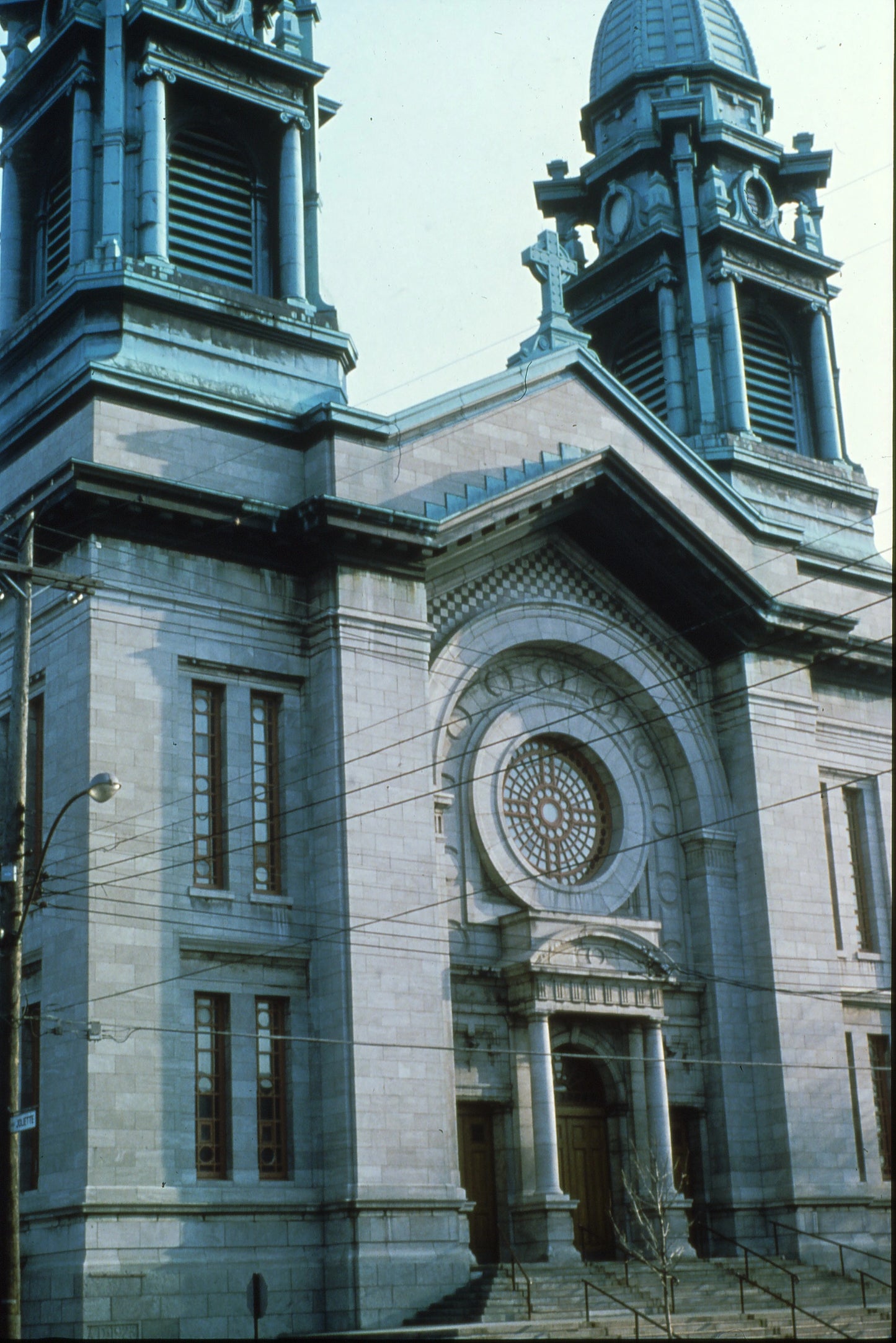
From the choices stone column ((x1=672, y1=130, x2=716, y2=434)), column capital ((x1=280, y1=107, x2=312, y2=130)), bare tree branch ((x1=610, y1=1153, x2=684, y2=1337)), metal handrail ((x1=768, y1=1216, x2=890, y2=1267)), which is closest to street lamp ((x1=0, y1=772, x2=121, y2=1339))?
bare tree branch ((x1=610, y1=1153, x2=684, y2=1337))

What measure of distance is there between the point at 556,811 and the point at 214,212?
13.1m

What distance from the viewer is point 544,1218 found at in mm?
28891

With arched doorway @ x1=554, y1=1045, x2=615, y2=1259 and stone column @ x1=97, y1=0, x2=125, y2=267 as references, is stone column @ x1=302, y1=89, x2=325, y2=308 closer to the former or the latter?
stone column @ x1=97, y1=0, x2=125, y2=267

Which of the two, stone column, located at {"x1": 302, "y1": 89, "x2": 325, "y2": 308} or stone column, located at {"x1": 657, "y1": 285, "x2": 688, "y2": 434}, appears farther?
stone column, located at {"x1": 657, "y1": 285, "x2": 688, "y2": 434}

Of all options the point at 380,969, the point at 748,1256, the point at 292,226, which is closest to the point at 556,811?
the point at 380,969

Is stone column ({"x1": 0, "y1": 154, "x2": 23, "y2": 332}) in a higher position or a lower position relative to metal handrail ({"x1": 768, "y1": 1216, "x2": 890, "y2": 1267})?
higher

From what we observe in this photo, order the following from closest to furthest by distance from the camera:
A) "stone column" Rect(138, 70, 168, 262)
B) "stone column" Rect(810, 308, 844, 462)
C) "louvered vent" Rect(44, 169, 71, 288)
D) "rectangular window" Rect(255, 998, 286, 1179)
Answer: "rectangular window" Rect(255, 998, 286, 1179), "stone column" Rect(138, 70, 168, 262), "louvered vent" Rect(44, 169, 71, 288), "stone column" Rect(810, 308, 844, 462)

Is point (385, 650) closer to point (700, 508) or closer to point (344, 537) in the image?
point (344, 537)

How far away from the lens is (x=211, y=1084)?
27531 mm

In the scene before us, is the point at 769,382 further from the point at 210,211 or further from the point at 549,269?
the point at 210,211

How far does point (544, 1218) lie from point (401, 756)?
767 cm

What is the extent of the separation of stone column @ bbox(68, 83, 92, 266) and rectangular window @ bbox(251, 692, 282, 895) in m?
9.32

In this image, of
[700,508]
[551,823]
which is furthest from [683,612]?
[551,823]

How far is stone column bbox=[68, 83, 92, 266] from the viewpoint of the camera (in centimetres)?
3350
